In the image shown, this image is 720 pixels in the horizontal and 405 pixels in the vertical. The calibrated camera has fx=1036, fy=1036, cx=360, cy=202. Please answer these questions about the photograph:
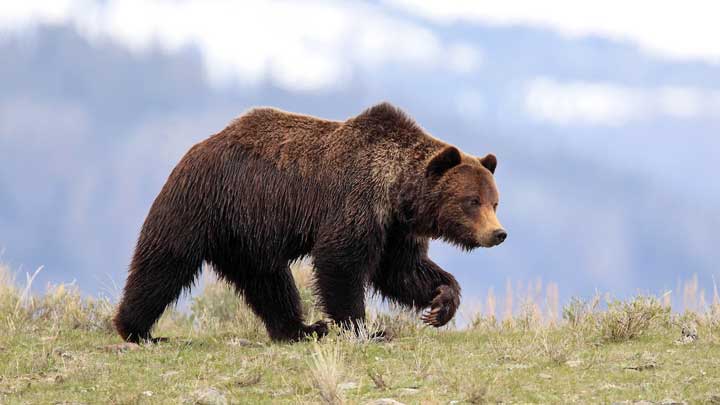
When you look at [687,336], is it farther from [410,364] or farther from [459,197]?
[410,364]

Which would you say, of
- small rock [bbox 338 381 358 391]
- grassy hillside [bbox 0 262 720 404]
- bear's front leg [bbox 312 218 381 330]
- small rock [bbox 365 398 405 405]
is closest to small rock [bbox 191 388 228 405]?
grassy hillside [bbox 0 262 720 404]

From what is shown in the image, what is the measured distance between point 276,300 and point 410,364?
2669 mm

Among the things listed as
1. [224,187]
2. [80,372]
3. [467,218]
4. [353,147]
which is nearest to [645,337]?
[467,218]

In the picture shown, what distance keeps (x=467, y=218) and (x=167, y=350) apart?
2.81m

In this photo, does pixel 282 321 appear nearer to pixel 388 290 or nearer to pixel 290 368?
pixel 388 290

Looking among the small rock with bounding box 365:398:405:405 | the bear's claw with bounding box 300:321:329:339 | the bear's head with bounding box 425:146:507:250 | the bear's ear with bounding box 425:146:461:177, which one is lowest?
the small rock with bounding box 365:398:405:405

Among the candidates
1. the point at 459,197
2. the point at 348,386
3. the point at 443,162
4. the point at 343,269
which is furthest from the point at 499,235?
the point at 348,386

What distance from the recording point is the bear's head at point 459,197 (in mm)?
8734

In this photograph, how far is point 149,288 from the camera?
31.0ft

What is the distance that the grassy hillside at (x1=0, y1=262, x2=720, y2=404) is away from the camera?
6.62 m

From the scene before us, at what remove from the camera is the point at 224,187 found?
934 centimetres

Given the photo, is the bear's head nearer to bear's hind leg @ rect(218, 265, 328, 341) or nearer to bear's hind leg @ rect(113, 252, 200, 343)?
bear's hind leg @ rect(218, 265, 328, 341)

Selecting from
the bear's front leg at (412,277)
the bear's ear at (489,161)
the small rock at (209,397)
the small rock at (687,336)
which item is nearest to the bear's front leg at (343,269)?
the bear's front leg at (412,277)

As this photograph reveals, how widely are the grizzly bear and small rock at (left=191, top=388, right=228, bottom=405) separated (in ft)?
6.78
